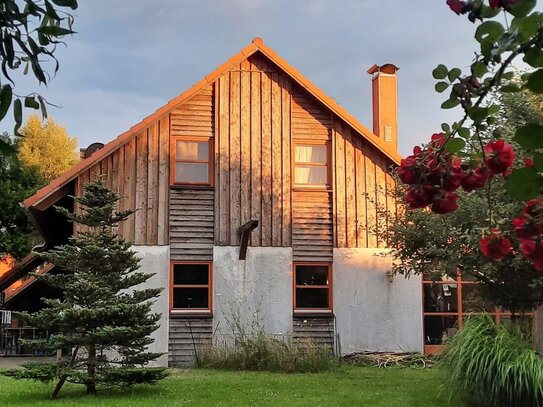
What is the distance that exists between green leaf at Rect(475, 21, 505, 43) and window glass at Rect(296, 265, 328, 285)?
1578 cm

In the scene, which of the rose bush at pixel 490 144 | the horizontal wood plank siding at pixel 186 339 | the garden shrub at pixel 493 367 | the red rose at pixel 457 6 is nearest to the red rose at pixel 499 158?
the rose bush at pixel 490 144

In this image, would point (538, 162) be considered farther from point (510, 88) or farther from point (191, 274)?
point (191, 274)

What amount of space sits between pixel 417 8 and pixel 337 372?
12.7 m

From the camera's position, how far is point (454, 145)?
1967 millimetres

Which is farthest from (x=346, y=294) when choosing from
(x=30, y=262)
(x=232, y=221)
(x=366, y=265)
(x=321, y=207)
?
(x=30, y=262)

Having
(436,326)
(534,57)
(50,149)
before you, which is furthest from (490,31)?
(50,149)

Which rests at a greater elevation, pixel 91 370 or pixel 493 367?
pixel 493 367

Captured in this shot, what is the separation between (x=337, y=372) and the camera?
1434 cm

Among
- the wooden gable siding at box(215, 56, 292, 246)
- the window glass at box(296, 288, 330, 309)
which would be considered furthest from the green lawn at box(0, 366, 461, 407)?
the wooden gable siding at box(215, 56, 292, 246)

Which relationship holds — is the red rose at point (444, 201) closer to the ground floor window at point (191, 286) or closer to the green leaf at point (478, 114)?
the green leaf at point (478, 114)

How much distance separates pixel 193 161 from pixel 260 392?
292 inches

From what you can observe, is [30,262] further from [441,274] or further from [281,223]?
[441,274]

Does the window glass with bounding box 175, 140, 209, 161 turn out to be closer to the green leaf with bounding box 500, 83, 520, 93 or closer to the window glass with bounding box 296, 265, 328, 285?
the window glass with bounding box 296, 265, 328, 285

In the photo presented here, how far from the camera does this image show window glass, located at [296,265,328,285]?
1733 centimetres
